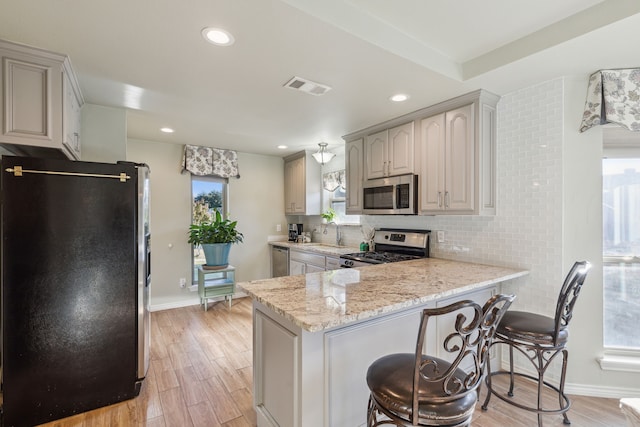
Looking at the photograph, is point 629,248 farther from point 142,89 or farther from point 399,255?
point 142,89

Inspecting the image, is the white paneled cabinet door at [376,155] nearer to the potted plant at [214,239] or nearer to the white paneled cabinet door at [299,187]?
the white paneled cabinet door at [299,187]

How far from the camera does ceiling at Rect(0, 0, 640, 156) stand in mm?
1541

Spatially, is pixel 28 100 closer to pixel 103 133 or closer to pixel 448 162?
pixel 103 133

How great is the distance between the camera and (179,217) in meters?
4.41

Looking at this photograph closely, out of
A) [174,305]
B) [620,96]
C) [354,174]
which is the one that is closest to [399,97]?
[354,174]

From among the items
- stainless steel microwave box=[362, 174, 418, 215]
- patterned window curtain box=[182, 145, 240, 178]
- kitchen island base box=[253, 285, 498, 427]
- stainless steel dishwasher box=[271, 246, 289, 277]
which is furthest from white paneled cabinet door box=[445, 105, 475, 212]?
patterned window curtain box=[182, 145, 240, 178]

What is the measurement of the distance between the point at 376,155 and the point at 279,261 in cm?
253

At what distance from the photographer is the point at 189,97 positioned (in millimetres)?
2607

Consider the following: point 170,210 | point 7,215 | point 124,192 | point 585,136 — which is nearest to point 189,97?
point 124,192

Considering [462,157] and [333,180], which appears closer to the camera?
[462,157]

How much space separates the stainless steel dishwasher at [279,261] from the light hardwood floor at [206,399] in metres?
1.52

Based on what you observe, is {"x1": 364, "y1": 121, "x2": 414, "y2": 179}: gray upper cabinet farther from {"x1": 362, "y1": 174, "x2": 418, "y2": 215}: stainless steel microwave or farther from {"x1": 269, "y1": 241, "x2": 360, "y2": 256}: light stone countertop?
{"x1": 269, "y1": 241, "x2": 360, "y2": 256}: light stone countertop

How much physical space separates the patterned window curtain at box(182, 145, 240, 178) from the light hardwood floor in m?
2.32

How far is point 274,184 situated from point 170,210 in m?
1.76
